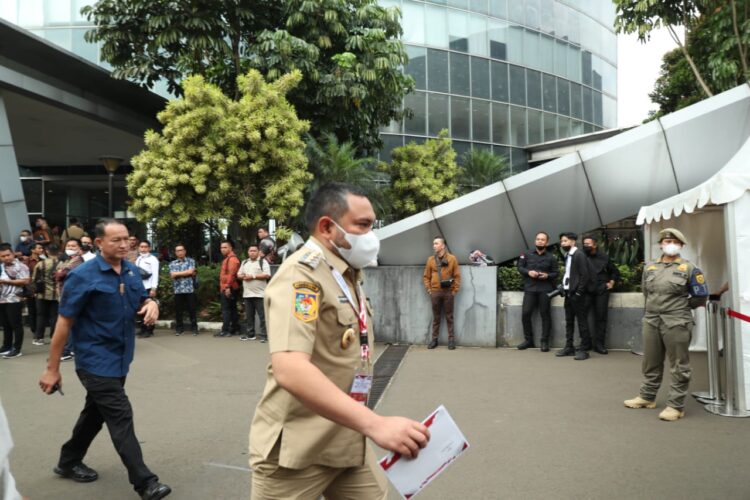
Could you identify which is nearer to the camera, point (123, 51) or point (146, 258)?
point (146, 258)

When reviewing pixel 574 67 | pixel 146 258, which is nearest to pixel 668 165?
pixel 146 258

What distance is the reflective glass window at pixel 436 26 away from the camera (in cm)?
2442

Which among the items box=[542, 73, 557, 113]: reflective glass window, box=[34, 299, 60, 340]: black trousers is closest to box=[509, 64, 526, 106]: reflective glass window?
box=[542, 73, 557, 113]: reflective glass window

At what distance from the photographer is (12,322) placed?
9.40m

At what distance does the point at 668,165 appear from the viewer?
1073cm

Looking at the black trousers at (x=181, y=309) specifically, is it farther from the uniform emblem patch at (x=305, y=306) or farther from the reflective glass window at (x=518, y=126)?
the reflective glass window at (x=518, y=126)

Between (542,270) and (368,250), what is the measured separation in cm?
821

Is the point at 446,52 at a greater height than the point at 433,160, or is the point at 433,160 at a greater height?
the point at 446,52

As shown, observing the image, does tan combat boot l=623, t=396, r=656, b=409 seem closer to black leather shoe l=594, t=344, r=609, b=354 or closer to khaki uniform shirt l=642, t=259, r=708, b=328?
khaki uniform shirt l=642, t=259, r=708, b=328

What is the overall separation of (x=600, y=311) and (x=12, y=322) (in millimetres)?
9392

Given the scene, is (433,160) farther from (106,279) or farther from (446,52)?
(106,279)

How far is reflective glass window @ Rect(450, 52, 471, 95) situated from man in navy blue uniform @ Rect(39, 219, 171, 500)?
73.7ft

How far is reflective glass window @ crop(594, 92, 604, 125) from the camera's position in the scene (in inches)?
1203

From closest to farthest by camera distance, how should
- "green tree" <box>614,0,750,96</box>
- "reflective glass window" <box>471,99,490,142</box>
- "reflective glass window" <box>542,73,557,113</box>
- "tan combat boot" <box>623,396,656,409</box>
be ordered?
"tan combat boot" <box>623,396,656,409</box> < "green tree" <box>614,0,750,96</box> < "reflective glass window" <box>471,99,490,142</box> < "reflective glass window" <box>542,73,557,113</box>
